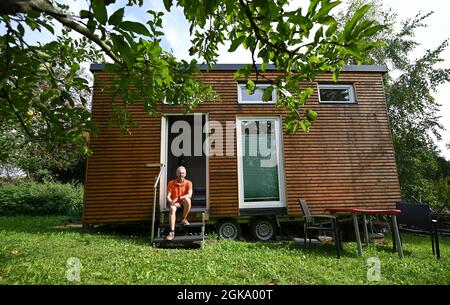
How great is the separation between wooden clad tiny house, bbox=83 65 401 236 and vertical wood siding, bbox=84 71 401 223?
22 mm

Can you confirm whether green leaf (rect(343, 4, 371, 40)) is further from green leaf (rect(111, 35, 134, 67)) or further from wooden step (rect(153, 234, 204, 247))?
wooden step (rect(153, 234, 204, 247))

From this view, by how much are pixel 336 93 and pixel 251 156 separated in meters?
2.84

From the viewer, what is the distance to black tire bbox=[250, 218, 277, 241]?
5855 millimetres

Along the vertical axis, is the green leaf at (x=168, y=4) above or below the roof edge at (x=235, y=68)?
below

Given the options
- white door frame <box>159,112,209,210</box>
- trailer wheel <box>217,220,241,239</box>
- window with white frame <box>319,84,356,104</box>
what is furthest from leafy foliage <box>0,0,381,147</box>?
window with white frame <box>319,84,356,104</box>

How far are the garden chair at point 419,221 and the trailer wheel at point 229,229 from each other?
3.07 m

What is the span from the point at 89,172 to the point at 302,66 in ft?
18.2

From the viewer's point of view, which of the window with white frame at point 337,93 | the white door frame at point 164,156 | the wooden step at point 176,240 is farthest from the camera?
the window with white frame at point 337,93

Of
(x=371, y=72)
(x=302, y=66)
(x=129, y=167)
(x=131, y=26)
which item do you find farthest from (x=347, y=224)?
(x=131, y=26)

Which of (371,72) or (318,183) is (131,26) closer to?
(318,183)

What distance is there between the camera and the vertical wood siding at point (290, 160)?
586 centimetres

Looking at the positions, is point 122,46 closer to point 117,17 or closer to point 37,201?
point 117,17

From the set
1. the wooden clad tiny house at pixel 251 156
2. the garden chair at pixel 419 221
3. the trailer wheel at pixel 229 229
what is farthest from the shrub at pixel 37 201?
the garden chair at pixel 419 221

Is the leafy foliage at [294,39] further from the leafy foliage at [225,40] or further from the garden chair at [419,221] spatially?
the garden chair at [419,221]
